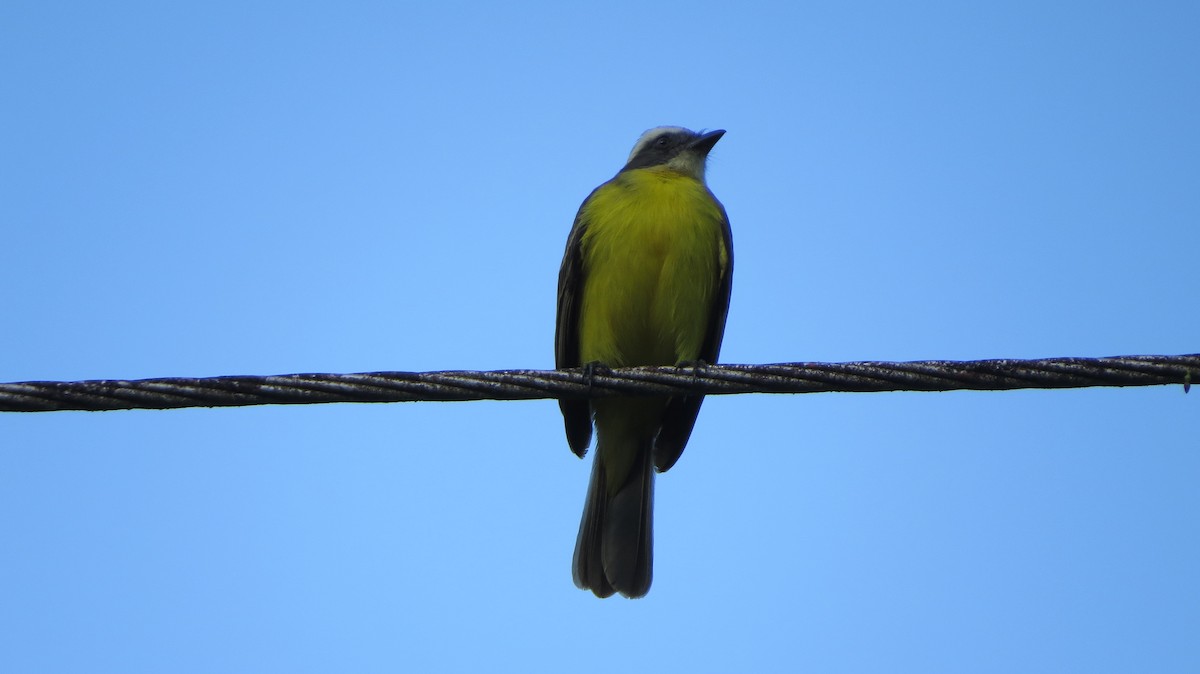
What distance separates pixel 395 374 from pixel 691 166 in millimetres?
4063

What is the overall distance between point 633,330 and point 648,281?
0.80 feet

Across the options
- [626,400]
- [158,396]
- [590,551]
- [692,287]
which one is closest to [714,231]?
[692,287]

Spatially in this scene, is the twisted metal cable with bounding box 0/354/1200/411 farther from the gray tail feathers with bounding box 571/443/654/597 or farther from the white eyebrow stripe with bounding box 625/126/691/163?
the white eyebrow stripe with bounding box 625/126/691/163

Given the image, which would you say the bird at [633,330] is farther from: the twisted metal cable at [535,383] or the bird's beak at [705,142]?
the twisted metal cable at [535,383]

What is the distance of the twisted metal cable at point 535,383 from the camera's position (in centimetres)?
343

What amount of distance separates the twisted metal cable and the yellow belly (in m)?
2.20

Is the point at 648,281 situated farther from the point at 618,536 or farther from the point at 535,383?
the point at 535,383

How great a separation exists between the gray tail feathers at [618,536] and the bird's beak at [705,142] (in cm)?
202

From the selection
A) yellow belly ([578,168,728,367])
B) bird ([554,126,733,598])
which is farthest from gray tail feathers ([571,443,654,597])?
yellow belly ([578,168,728,367])

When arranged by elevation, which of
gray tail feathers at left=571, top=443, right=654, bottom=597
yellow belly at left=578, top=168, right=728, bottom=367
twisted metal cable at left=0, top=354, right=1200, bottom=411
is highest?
yellow belly at left=578, top=168, right=728, bottom=367

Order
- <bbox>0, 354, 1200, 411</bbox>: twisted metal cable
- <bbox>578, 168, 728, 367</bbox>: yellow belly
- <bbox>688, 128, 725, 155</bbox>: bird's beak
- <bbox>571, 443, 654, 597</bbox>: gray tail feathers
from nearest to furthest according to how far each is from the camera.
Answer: <bbox>0, 354, 1200, 411</bbox>: twisted metal cable < <bbox>578, 168, 728, 367</bbox>: yellow belly < <bbox>571, 443, 654, 597</bbox>: gray tail feathers < <bbox>688, 128, 725, 155</bbox>: bird's beak

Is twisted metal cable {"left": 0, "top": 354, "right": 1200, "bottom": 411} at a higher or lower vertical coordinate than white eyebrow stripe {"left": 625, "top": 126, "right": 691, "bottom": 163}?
lower

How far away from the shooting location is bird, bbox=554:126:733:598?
19.7 feet

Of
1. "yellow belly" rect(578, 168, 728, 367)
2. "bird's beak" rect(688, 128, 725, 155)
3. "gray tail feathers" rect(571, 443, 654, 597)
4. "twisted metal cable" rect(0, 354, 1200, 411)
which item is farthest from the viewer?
"bird's beak" rect(688, 128, 725, 155)
